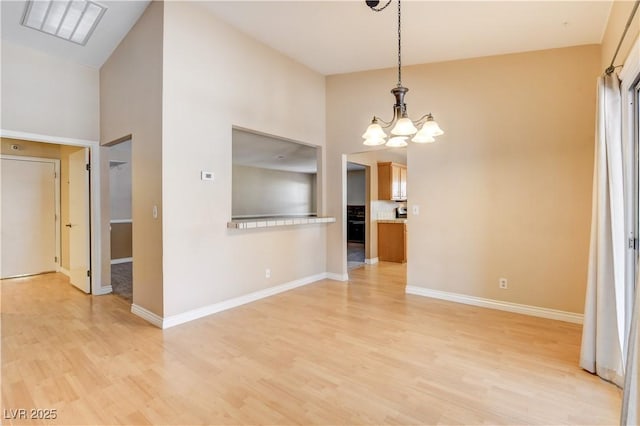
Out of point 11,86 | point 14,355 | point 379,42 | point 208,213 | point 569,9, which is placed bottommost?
point 14,355

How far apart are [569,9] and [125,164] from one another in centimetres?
782

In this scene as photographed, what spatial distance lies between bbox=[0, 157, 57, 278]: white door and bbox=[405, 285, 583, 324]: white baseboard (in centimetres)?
633

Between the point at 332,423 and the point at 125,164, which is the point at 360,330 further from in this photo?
the point at 125,164

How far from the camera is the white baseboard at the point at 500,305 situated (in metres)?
3.40

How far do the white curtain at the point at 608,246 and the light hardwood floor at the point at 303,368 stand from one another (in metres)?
0.19

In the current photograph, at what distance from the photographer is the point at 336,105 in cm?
511

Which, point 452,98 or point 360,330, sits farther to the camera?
point 452,98

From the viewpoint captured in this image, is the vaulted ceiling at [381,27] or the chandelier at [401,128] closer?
the chandelier at [401,128]

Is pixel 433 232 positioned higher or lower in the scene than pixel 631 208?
lower

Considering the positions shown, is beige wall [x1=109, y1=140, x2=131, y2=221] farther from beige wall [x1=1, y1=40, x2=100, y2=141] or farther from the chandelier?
the chandelier

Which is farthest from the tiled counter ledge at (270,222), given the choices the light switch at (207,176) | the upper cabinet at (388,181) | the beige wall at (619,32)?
the beige wall at (619,32)

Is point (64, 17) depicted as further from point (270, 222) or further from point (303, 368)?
point (303, 368)

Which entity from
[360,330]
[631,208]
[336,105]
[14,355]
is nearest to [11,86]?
[14,355]

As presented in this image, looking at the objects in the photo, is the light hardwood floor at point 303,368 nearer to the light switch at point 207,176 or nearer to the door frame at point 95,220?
the door frame at point 95,220
